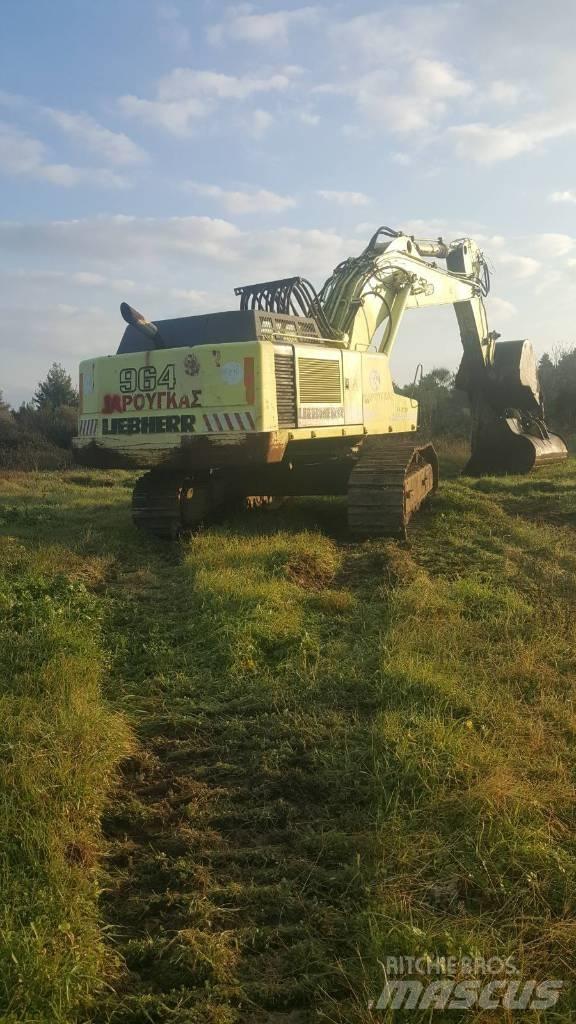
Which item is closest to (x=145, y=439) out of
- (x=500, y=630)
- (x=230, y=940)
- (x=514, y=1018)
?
(x=500, y=630)

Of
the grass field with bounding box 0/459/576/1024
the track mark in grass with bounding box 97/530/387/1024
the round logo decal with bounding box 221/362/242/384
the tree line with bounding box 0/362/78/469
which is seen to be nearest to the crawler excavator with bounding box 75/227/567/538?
the round logo decal with bounding box 221/362/242/384

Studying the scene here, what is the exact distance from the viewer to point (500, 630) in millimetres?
5195

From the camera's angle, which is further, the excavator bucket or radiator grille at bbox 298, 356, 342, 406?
the excavator bucket

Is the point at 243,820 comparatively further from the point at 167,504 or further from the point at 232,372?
the point at 167,504

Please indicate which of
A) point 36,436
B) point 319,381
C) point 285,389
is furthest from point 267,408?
point 36,436

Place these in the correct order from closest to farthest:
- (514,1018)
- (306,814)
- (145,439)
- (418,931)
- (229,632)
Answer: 1. (514,1018)
2. (418,931)
3. (306,814)
4. (229,632)
5. (145,439)

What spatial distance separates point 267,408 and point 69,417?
18.1 metres

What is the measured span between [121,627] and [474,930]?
3763 mm

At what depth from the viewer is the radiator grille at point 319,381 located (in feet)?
28.6

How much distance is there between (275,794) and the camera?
328cm

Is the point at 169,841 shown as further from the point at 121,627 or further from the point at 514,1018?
the point at 121,627

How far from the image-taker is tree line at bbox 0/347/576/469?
21.0 metres

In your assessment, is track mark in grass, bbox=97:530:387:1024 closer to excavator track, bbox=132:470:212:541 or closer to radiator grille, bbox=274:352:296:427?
radiator grille, bbox=274:352:296:427

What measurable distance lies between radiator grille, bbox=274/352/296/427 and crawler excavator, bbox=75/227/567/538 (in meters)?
0.01
